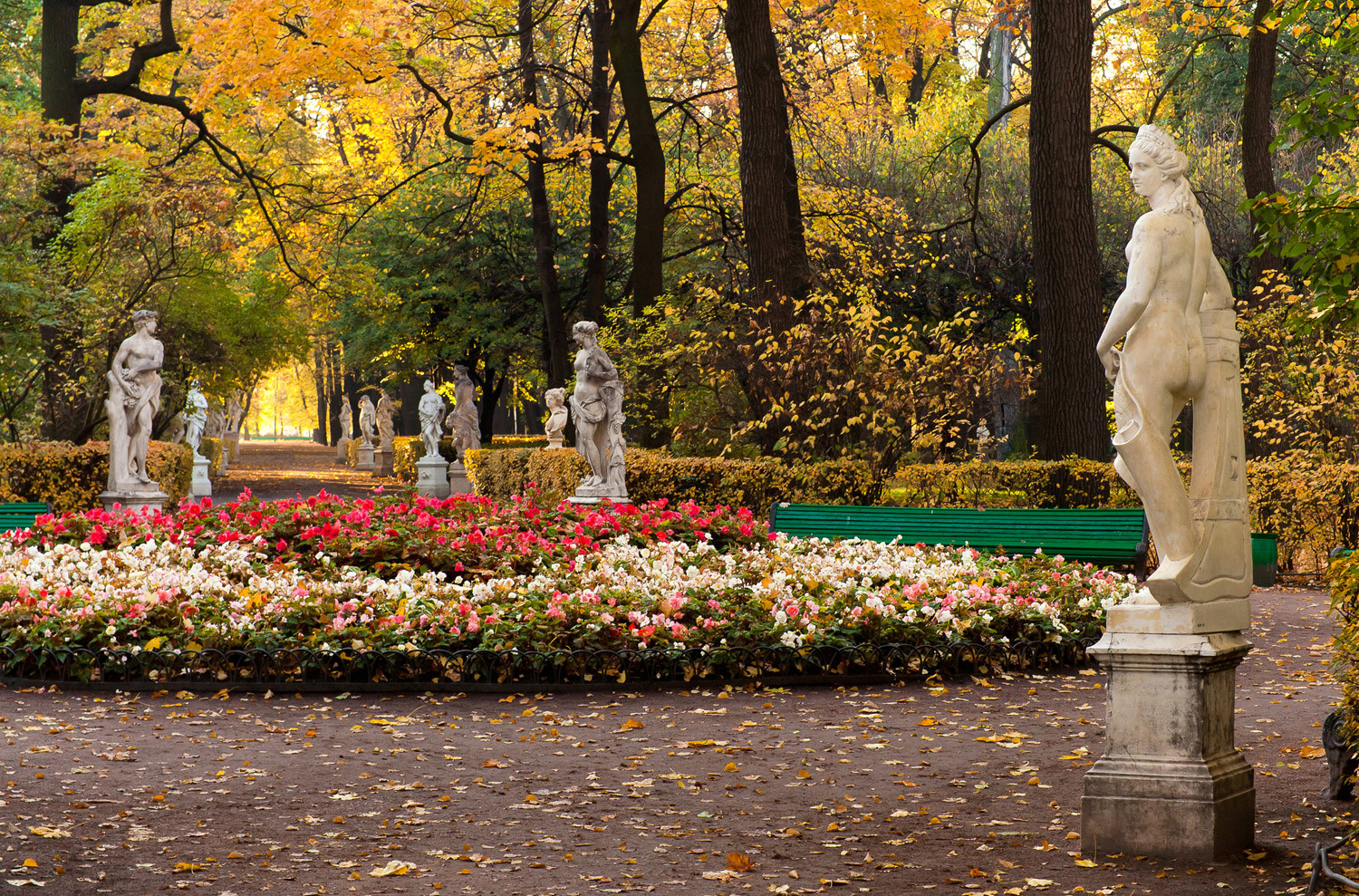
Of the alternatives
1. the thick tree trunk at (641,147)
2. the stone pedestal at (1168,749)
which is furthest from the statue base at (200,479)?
the stone pedestal at (1168,749)

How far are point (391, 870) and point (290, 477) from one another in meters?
30.6

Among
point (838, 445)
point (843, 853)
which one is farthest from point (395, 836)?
point (838, 445)

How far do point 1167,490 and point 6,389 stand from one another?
20387 millimetres

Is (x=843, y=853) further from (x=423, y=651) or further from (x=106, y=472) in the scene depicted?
(x=106, y=472)

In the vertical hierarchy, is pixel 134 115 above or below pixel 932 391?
above

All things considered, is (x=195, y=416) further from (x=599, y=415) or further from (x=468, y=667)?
(x=468, y=667)

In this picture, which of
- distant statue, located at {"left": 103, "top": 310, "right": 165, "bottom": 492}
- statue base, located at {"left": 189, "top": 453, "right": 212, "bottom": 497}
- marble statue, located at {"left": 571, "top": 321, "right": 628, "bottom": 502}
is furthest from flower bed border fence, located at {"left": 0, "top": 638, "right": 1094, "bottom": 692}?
statue base, located at {"left": 189, "top": 453, "right": 212, "bottom": 497}

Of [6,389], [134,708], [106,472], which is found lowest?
[134,708]

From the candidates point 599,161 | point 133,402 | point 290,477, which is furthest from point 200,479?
point 599,161

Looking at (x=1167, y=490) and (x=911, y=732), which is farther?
(x=911, y=732)

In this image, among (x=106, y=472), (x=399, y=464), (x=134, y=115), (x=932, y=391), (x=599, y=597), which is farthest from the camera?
(x=399, y=464)

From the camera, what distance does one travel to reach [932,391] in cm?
1513

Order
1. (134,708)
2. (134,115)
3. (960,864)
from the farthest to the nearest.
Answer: (134,115) → (134,708) → (960,864)

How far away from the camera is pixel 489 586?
9.24m
